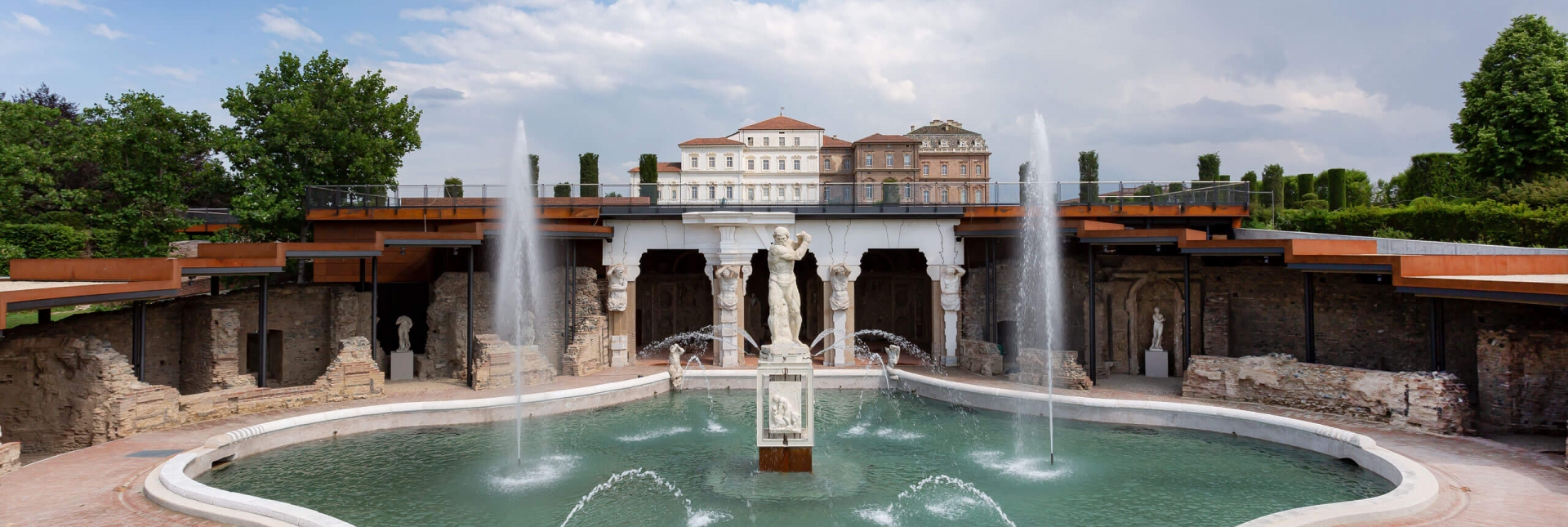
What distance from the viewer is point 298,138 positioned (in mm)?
27531

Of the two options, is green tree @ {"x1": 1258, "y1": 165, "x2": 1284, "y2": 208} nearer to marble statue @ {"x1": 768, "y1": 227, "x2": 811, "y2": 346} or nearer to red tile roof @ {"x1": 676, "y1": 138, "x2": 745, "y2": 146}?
marble statue @ {"x1": 768, "y1": 227, "x2": 811, "y2": 346}

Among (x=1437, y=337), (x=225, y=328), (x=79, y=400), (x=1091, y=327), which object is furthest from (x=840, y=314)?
(x=79, y=400)

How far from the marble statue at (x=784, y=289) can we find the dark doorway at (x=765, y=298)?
17.3m

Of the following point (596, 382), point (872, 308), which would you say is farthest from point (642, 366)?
point (872, 308)

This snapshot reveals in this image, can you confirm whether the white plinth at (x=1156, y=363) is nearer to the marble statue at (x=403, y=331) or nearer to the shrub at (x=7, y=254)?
the marble statue at (x=403, y=331)

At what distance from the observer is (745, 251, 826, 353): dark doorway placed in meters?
32.1

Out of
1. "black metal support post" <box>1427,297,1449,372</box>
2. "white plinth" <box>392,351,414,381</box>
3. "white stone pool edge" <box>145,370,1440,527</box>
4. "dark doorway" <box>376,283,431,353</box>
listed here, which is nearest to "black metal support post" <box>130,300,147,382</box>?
"white stone pool edge" <box>145,370,1440,527</box>

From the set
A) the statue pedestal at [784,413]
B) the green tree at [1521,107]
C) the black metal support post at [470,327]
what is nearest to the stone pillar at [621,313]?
the black metal support post at [470,327]

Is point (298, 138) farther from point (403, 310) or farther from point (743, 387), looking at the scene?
point (743, 387)

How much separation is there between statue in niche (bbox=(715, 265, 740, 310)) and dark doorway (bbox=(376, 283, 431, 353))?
9012 millimetres

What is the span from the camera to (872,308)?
33.6m

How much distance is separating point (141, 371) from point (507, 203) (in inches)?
314

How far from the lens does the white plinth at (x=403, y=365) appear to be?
22.5 metres

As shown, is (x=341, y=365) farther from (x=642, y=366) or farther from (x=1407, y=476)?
(x=1407, y=476)
